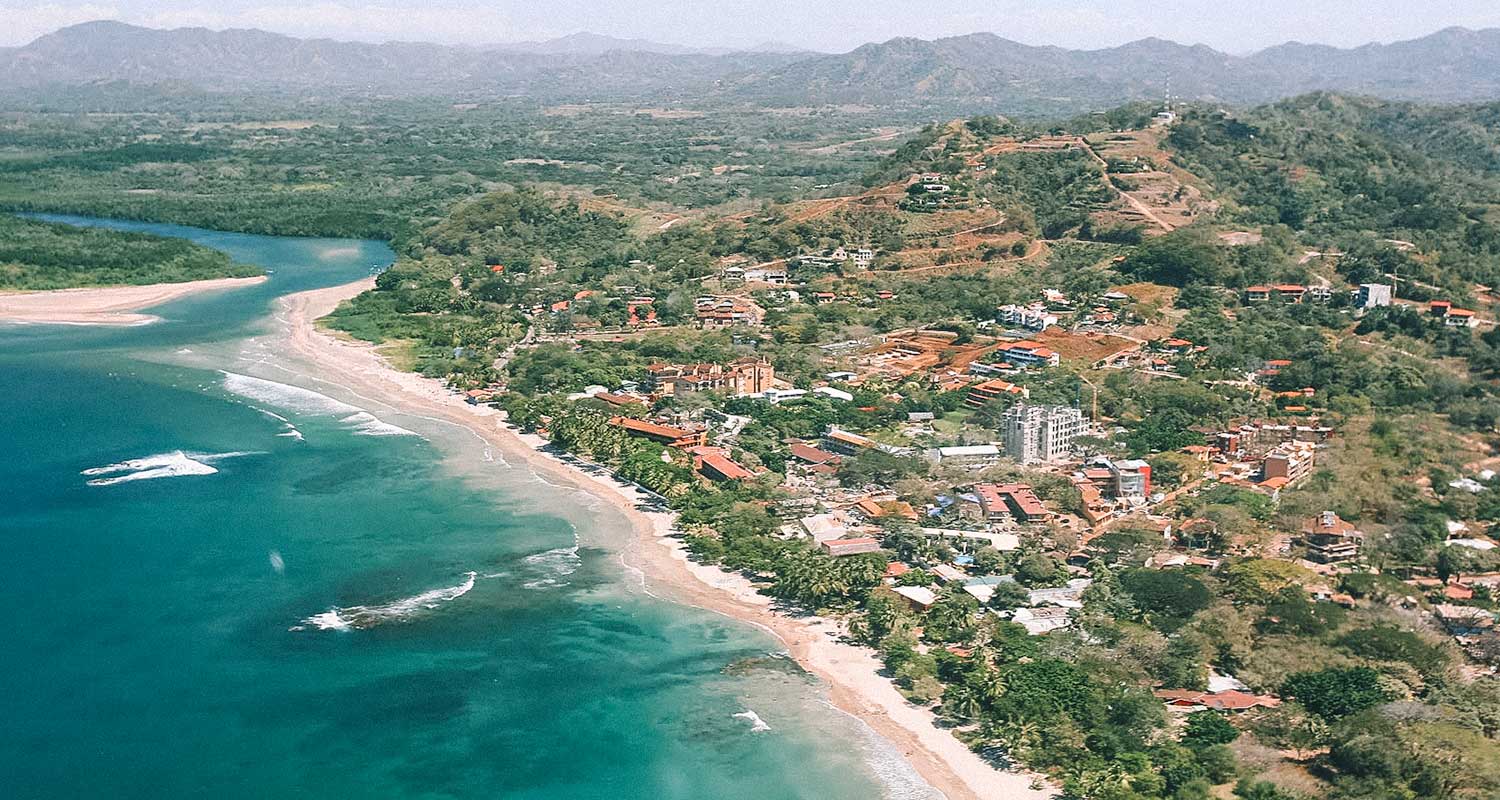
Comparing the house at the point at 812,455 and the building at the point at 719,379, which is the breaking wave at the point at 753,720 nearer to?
the house at the point at 812,455

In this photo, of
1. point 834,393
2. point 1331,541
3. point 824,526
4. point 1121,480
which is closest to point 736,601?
point 824,526

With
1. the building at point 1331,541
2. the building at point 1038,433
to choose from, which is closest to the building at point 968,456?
the building at point 1038,433

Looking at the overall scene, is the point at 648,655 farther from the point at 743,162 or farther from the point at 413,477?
the point at 743,162

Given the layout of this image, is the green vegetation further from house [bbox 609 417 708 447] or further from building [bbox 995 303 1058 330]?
building [bbox 995 303 1058 330]

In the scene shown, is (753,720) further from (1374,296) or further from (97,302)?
(97,302)

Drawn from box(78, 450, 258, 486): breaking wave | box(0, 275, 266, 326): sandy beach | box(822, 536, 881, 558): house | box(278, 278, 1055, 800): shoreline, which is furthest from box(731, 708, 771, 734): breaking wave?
box(0, 275, 266, 326): sandy beach
